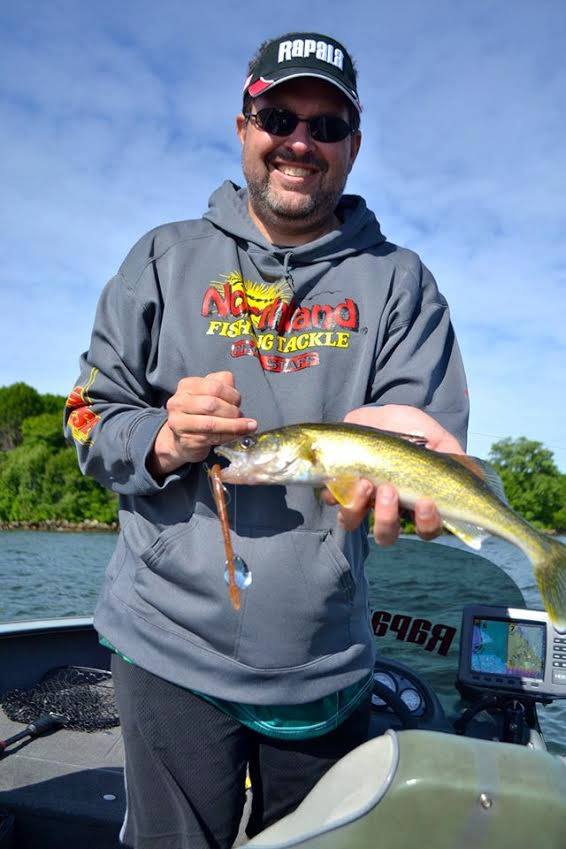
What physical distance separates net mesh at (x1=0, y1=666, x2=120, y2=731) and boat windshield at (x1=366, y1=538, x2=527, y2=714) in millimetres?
2308

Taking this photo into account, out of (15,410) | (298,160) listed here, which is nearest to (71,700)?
(298,160)

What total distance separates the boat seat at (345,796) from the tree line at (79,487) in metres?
54.0

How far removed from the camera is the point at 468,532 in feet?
8.93

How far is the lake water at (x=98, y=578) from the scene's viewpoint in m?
5.82

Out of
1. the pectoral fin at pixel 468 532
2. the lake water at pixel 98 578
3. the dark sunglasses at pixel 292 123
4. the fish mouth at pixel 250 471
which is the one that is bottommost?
the lake water at pixel 98 578

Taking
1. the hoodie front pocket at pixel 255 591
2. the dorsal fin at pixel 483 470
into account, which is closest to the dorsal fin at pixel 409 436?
the dorsal fin at pixel 483 470

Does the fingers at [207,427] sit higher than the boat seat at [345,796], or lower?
higher

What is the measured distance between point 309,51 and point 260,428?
1.47 m

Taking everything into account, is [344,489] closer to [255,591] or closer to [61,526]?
[255,591]

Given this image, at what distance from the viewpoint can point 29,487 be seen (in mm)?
59469

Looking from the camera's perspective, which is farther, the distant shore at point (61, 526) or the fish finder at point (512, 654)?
the distant shore at point (61, 526)

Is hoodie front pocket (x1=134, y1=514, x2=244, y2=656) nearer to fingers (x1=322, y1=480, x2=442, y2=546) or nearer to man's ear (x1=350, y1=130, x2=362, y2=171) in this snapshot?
fingers (x1=322, y1=480, x2=442, y2=546)

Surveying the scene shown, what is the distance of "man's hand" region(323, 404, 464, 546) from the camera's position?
95.7 inches

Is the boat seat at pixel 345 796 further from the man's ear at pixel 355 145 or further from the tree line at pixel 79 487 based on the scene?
the tree line at pixel 79 487
